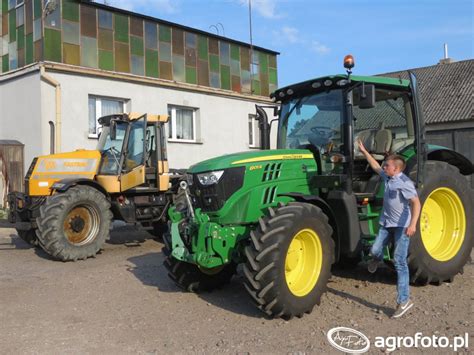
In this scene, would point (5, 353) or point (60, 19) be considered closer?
point (5, 353)

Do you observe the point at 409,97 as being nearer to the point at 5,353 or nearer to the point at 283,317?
the point at 283,317

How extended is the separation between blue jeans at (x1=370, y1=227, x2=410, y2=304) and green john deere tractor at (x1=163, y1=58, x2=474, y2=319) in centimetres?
38

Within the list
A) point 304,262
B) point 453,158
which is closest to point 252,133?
point 453,158

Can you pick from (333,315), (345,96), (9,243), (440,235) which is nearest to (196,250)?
(333,315)

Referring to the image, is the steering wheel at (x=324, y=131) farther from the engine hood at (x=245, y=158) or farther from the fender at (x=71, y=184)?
the fender at (x=71, y=184)

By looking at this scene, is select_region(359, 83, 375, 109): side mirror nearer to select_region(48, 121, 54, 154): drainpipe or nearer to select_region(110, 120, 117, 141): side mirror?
select_region(110, 120, 117, 141): side mirror

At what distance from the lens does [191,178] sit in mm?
5855

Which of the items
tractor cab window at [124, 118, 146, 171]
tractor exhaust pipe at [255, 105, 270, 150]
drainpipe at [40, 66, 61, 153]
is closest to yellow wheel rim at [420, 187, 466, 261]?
tractor exhaust pipe at [255, 105, 270, 150]

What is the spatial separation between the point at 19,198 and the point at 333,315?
256 inches

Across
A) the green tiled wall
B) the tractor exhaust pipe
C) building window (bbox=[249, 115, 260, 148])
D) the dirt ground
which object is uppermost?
the green tiled wall

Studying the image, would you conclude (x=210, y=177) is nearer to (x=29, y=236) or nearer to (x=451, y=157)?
(x=451, y=157)

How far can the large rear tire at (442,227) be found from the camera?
19.6 ft

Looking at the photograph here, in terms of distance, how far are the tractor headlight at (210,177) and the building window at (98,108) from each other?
992cm

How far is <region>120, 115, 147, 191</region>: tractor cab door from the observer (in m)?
9.66
